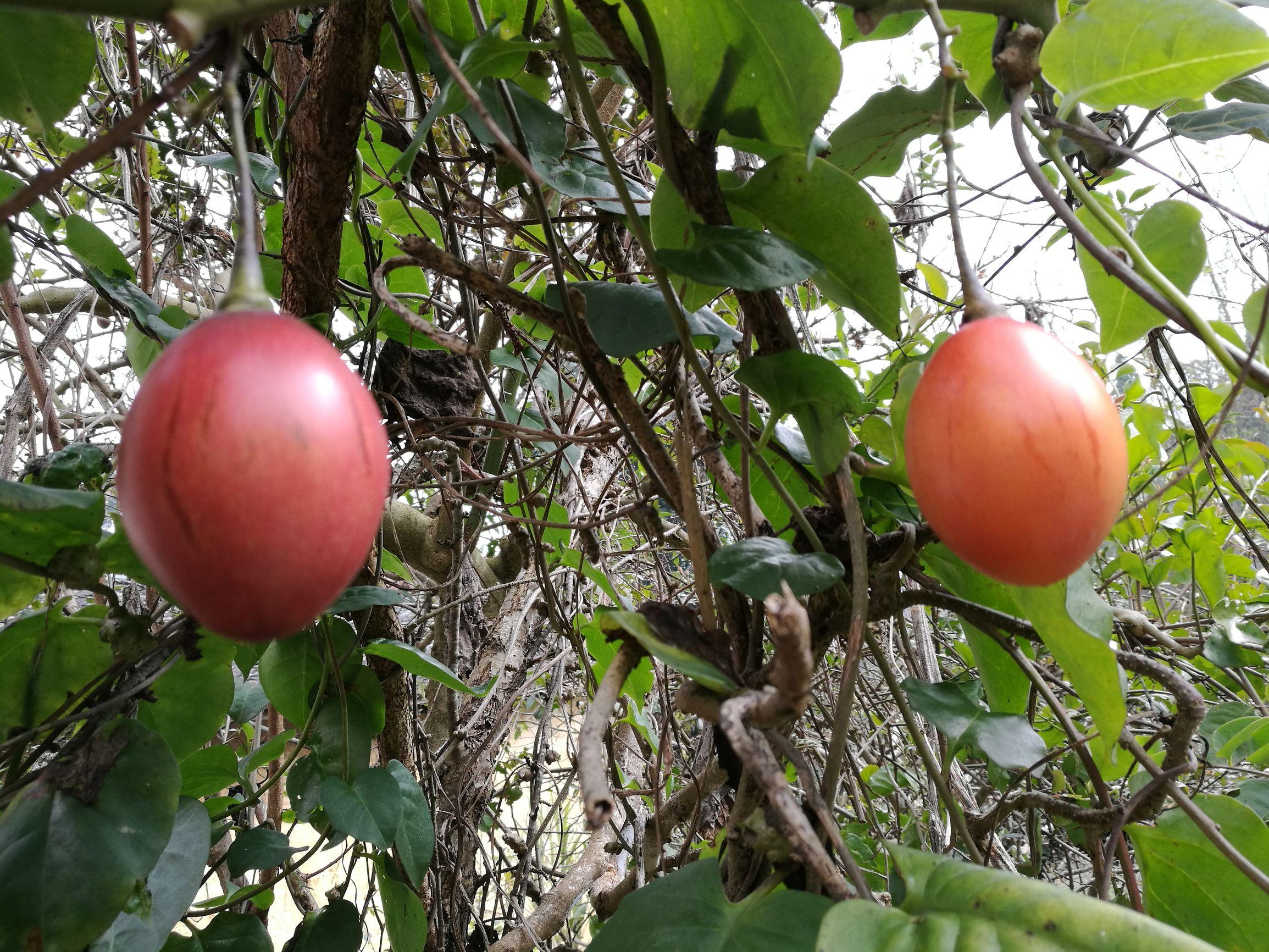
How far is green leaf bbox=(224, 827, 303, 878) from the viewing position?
641 millimetres

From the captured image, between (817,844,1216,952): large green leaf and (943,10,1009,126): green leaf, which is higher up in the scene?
(943,10,1009,126): green leaf

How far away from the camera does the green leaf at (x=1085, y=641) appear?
1.27 feet

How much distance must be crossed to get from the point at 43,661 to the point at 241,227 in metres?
0.41

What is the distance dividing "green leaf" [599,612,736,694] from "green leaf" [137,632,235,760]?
0.35 metres

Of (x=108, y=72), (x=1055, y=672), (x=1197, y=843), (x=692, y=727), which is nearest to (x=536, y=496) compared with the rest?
(x=1197, y=843)

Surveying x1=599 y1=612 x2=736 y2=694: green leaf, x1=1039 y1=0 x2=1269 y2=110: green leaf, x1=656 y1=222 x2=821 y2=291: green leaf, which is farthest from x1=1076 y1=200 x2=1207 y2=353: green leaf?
x1=599 y1=612 x2=736 y2=694: green leaf

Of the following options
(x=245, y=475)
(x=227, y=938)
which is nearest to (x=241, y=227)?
(x=245, y=475)

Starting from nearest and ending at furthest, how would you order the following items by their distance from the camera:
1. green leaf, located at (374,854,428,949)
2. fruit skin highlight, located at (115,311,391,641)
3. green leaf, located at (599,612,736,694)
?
fruit skin highlight, located at (115,311,391,641), green leaf, located at (599,612,736,694), green leaf, located at (374,854,428,949)

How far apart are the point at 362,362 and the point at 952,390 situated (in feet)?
1.88

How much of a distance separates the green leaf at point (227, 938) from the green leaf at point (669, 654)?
442 millimetres

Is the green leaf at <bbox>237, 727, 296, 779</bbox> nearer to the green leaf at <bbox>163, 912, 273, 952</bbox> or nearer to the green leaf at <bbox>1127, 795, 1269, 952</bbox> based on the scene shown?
the green leaf at <bbox>163, 912, 273, 952</bbox>

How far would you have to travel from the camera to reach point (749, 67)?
42 cm

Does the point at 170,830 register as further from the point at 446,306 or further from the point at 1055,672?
the point at 1055,672

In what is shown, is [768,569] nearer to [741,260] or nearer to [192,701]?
[741,260]
